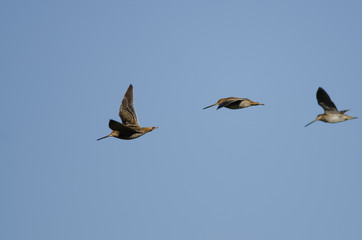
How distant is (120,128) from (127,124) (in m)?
3.47

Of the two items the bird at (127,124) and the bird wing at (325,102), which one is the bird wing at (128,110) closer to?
the bird at (127,124)

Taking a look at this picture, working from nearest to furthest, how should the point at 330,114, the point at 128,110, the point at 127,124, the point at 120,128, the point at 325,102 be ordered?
1. the point at 325,102
2. the point at 330,114
3. the point at 120,128
4. the point at 127,124
5. the point at 128,110

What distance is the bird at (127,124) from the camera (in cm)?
3016

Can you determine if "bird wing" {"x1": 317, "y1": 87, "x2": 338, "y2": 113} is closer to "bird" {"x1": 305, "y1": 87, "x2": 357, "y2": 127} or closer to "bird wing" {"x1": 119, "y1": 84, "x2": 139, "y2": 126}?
"bird" {"x1": 305, "y1": 87, "x2": 357, "y2": 127}

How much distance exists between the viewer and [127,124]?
33719 mm

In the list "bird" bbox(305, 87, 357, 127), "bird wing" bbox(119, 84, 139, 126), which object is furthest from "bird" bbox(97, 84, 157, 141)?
"bird" bbox(305, 87, 357, 127)

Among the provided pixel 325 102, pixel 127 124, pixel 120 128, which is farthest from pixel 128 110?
pixel 325 102

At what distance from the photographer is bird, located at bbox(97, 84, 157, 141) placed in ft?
99.0

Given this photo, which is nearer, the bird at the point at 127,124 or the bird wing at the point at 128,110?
the bird at the point at 127,124

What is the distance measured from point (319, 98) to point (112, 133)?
11.1 meters

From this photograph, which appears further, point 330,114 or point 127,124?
point 127,124

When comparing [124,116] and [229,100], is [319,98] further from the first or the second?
[124,116]

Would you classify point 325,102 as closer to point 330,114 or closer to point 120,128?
point 330,114

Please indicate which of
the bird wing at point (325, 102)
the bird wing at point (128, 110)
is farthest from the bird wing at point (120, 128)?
the bird wing at point (325, 102)
